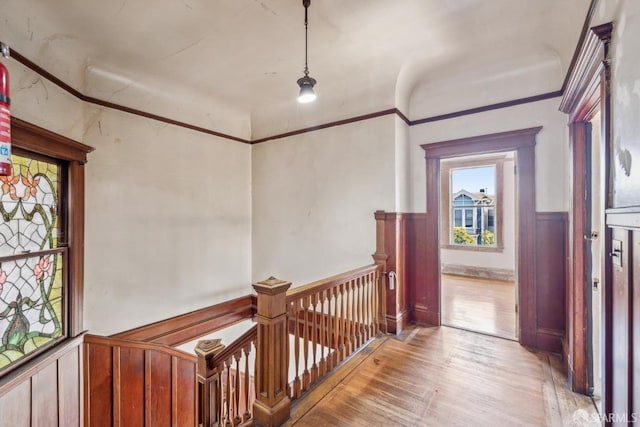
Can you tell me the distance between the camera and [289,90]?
→ 3.74 m

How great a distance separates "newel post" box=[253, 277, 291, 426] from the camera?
1.87 metres

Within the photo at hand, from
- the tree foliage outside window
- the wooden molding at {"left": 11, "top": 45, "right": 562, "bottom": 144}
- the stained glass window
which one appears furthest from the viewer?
the tree foliage outside window

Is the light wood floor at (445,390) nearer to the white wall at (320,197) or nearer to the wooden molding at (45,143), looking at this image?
the white wall at (320,197)

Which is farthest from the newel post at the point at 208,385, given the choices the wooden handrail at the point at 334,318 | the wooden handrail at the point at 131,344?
the wooden handrail at the point at 131,344

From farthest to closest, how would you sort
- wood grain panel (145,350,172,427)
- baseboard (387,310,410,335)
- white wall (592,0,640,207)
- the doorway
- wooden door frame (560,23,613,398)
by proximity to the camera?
the doorway → baseboard (387,310,410,335) → wood grain panel (145,350,172,427) → wooden door frame (560,23,613,398) → white wall (592,0,640,207)

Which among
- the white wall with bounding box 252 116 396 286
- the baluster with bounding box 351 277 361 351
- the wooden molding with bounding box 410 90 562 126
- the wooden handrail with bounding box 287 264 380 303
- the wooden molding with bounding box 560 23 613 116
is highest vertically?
the wooden molding with bounding box 410 90 562 126

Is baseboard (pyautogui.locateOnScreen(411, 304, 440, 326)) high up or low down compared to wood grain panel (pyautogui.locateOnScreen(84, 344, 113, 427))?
up

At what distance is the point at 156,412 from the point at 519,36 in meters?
5.24

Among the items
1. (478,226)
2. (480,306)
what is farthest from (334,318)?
(478,226)

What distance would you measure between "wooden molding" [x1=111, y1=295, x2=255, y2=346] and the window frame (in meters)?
4.04

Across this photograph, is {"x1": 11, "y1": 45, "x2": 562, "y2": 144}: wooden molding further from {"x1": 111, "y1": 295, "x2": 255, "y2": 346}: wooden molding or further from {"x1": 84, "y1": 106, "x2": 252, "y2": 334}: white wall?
{"x1": 111, "y1": 295, "x2": 255, "y2": 346}: wooden molding

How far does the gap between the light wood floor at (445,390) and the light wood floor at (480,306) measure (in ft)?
1.46

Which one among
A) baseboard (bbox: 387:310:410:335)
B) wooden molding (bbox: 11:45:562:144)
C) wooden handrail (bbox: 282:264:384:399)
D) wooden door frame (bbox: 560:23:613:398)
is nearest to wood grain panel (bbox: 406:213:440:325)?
baseboard (bbox: 387:310:410:335)

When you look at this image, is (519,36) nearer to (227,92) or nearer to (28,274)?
(227,92)
